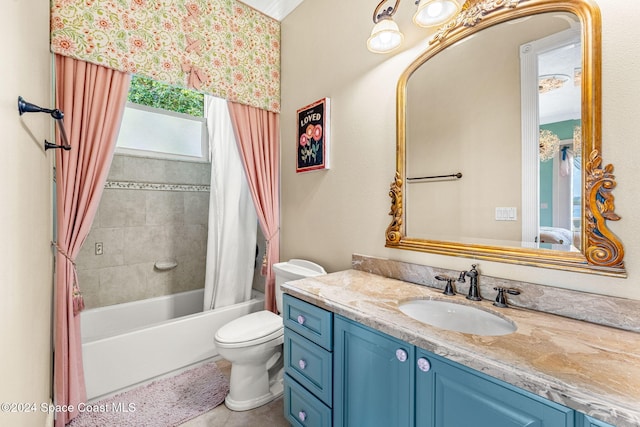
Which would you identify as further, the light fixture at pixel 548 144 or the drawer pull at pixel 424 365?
the light fixture at pixel 548 144

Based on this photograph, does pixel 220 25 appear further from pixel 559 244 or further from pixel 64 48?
pixel 559 244

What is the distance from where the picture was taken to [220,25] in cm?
216

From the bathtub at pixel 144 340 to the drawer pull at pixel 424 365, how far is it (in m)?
1.81

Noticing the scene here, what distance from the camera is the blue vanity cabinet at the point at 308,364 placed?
125 cm

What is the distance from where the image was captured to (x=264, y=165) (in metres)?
2.42

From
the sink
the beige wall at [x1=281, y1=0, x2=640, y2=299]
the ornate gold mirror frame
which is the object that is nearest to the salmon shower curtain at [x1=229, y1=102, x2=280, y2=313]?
the beige wall at [x1=281, y1=0, x2=640, y2=299]

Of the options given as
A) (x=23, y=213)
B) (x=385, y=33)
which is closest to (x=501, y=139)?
(x=385, y=33)

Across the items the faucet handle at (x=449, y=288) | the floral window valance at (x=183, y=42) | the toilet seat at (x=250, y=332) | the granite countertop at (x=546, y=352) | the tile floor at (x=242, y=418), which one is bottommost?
the tile floor at (x=242, y=418)

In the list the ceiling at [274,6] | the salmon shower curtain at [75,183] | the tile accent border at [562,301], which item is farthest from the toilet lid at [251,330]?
the ceiling at [274,6]

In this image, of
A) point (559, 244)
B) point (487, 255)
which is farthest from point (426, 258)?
point (559, 244)

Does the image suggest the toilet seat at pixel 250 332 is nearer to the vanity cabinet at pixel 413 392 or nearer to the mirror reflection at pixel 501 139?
the vanity cabinet at pixel 413 392

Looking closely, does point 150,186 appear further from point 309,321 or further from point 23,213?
point 309,321

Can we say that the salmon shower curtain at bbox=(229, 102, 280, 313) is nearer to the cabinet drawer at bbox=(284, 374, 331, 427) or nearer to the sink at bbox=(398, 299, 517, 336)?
the cabinet drawer at bbox=(284, 374, 331, 427)

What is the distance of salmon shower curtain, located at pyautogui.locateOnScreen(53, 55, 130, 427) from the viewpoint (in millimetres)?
1554
